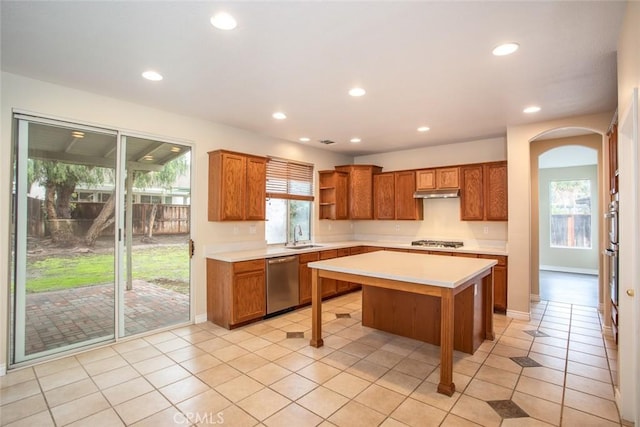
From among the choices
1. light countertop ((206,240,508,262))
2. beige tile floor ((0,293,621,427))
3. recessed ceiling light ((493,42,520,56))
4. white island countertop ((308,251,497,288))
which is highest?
recessed ceiling light ((493,42,520,56))

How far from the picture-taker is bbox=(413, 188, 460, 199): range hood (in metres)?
5.34

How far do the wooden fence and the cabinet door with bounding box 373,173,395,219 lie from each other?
358 centimetres

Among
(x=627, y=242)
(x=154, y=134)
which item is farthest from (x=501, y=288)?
(x=154, y=134)

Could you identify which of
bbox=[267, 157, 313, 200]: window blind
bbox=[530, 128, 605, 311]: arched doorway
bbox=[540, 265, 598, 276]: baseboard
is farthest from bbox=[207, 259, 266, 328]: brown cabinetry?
bbox=[540, 265, 598, 276]: baseboard

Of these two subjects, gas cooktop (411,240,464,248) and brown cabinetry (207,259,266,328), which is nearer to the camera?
brown cabinetry (207,259,266,328)

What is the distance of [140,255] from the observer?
3867 mm

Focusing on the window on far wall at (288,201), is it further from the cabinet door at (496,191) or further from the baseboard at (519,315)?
the baseboard at (519,315)

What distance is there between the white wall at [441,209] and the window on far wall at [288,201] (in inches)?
60.4

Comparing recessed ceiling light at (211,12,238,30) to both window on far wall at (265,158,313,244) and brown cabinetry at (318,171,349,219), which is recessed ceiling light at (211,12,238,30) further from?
brown cabinetry at (318,171,349,219)

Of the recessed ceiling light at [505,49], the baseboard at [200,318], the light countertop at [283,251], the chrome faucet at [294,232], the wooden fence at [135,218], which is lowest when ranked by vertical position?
the baseboard at [200,318]

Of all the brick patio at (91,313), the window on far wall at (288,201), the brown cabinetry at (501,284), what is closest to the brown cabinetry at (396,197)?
the window on far wall at (288,201)

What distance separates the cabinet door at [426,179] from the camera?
5.63 m

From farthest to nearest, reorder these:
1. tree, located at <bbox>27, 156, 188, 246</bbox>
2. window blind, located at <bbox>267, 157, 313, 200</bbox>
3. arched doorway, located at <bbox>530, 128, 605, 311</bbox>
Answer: arched doorway, located at <bbox>530, 128, 605, 311</bbox>
window blind, located at <bbox>267, 157, 313, 200</bbox>
tree, located at <bbox>27, 156, 188, 246</bbox>

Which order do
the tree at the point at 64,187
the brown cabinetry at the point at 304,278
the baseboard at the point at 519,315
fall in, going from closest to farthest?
the tree at the point at 64,187 → the baseboard at the point at 519,315 → the brown cabinetry at the point at 304,278
